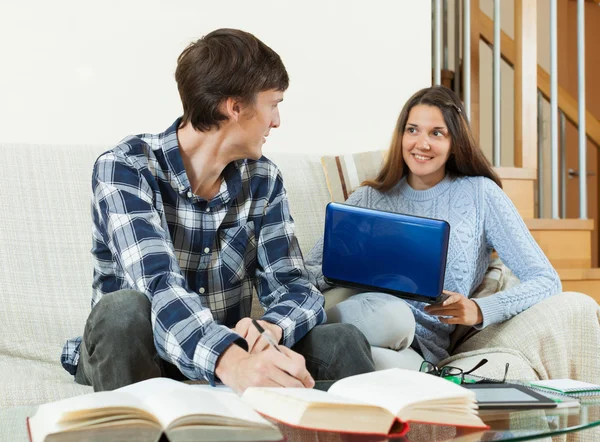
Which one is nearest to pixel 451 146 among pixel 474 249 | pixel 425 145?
pixel 425 145

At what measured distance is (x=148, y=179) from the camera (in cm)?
143

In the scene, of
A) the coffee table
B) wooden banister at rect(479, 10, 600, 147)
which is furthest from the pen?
wooden banister at rect(479, 10, 600, 147)

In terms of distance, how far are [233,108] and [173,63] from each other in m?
0.93

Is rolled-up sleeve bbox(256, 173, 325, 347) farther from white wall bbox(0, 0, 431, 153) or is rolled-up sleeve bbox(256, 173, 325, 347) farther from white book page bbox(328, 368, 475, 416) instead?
white wall bbox(0, 0, 431, 153)

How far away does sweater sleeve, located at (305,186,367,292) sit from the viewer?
181 cm

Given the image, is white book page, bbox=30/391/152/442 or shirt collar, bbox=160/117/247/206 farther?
shirt collar, bbox=160/117/247/206

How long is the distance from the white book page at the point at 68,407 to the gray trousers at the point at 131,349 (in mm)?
394

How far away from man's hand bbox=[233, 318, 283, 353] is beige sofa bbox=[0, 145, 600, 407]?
12.1 inches

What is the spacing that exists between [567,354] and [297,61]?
1315mm

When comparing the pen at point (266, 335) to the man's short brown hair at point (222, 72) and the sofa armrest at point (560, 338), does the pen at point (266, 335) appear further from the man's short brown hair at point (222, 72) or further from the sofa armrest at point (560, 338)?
the sofa armrest at point (560, 338)

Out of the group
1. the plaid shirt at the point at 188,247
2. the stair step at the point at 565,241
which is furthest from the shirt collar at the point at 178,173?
the stair step at the point at 565,241

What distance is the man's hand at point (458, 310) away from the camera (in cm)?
170

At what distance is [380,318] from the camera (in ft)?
5.07

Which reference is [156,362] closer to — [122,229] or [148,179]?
[122,229]
